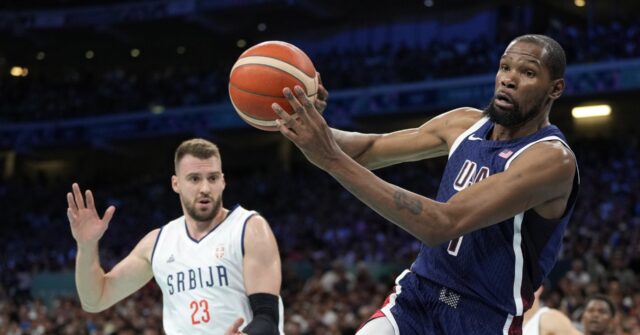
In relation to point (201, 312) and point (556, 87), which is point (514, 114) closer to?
point (556, 87)

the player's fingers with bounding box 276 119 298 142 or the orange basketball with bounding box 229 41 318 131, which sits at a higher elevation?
the orange basketball with bounding box 229 41 318 131

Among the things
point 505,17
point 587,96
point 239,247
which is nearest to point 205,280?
point 239,247

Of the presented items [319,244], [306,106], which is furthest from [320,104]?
[319,244]

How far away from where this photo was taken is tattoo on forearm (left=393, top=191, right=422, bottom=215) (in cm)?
352

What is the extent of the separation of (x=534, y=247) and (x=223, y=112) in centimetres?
2524

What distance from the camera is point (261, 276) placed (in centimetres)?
546

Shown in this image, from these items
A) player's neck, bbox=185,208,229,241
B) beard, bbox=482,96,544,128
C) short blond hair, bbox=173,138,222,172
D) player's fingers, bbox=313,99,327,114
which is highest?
short blond hair, bbox=173,138,222,172

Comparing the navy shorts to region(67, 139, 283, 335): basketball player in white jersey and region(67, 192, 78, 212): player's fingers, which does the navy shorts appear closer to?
region(67, 139, 283, 335): basketball player in white jersey

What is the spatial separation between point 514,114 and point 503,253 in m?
0.61

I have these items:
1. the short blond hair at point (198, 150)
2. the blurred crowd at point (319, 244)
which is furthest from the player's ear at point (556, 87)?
the blurred crowd at point (319, 244)

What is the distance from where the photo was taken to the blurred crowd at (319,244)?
48.5 feet

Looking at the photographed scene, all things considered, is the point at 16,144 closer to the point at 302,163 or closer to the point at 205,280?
the point at 302,163

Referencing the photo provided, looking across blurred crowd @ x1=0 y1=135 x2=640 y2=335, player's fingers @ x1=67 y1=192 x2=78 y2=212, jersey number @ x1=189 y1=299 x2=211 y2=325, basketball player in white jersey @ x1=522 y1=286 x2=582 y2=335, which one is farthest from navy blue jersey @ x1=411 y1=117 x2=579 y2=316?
blurred crowd @ x1=0 y1=135 x2=640 y2=335

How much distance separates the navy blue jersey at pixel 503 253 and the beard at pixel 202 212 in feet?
6.89
